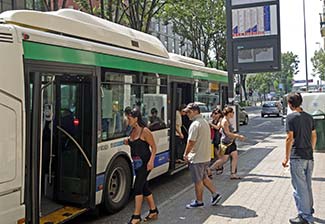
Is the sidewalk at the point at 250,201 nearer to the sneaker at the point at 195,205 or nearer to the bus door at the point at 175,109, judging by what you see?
the sneaker at the point at 195,205

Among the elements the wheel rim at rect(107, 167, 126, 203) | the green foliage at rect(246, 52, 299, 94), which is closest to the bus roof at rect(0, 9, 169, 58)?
the wheel rim at rect(107, 167, 126, 203)

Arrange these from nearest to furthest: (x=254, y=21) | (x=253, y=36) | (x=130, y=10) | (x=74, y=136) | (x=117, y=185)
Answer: (x=74, y=136) → (x=117, y=185) → (x=254, y=21) → (x=253, y=36) → (x=130, y=10)

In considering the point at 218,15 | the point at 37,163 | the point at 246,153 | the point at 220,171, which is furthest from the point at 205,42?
the point at 37,163

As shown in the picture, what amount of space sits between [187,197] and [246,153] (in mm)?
6587

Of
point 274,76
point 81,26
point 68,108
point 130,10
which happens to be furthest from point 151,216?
point 274,76

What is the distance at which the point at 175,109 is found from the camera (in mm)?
9734

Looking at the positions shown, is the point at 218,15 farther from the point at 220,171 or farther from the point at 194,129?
the point at 194,129

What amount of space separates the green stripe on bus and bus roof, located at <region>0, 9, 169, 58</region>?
1.29ft

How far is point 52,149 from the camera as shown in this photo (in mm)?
6363

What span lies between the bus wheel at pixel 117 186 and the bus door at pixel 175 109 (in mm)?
2239

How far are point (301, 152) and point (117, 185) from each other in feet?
10.6

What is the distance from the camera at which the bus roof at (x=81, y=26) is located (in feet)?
18.1

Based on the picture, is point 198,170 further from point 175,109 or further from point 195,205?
point 175,109

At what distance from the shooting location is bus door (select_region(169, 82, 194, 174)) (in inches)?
375
